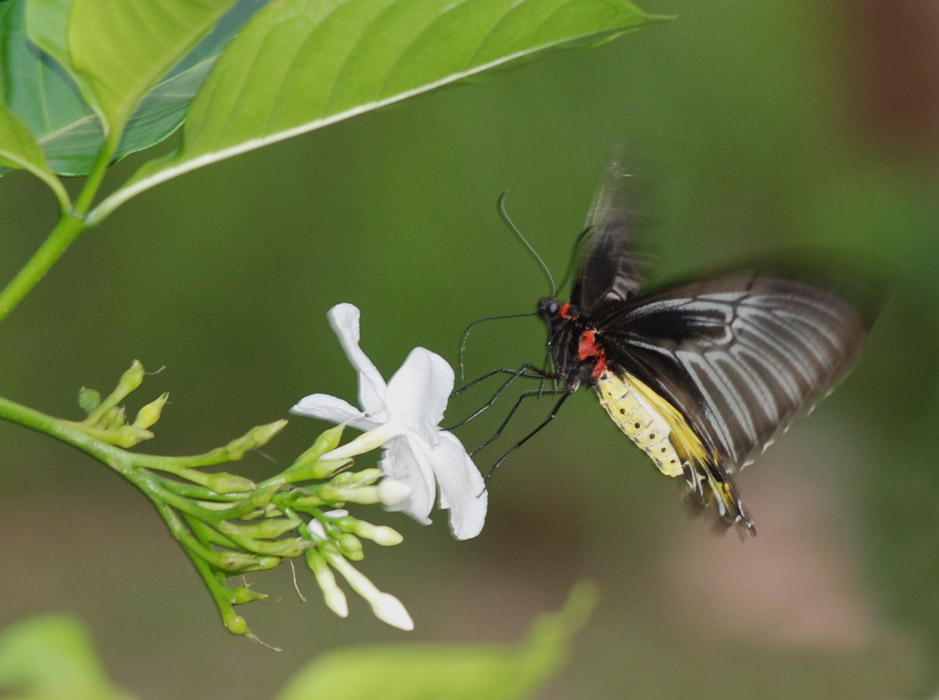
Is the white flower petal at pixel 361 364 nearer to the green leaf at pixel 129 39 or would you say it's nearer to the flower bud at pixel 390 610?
the flower bud at pixel 390 610

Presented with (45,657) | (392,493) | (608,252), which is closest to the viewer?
(45,657)

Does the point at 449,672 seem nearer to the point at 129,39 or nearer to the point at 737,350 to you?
the point at 129,39

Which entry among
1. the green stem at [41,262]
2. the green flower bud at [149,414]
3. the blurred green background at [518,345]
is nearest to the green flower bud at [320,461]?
the green flower bud at [149,414]

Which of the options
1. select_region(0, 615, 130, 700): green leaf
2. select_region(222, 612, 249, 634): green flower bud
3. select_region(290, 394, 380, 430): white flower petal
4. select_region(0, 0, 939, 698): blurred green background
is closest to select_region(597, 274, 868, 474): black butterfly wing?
select_region(290, 394, 380, 430): white flower petal

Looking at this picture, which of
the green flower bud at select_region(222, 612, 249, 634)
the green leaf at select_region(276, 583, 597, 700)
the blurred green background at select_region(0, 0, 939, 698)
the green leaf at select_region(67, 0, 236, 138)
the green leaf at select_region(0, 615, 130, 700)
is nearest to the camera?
the green leaf at select_region(276, 583, 597, 700)

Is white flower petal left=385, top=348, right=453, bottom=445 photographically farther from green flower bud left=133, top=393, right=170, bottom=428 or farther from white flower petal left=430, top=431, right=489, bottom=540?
green flower bud left=133, top=393, right=170, bottom=428

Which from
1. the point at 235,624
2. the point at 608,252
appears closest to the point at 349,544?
the point at 235,624
